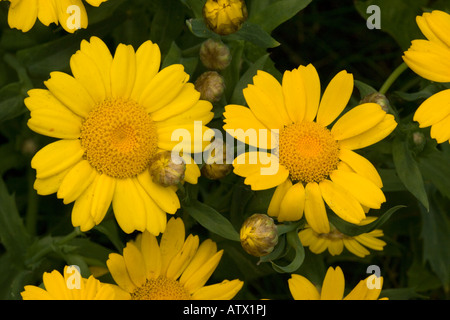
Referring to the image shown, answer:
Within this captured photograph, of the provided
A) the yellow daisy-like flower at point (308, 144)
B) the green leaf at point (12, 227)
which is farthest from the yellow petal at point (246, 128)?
the green leaf at point (12, 227)

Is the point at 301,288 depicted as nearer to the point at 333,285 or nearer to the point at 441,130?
the point at 333,285

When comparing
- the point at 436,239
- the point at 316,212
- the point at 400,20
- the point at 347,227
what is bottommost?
the point at 436,239

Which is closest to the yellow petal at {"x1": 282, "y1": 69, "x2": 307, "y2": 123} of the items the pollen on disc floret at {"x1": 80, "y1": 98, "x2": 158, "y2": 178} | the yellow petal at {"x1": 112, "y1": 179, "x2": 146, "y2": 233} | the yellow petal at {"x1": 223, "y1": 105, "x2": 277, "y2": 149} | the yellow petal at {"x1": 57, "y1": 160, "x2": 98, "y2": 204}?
the yellow petal at {"x1": 223, "y1": 105, "x2": 277, "y2": 149}

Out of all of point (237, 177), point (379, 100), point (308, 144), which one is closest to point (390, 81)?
point (379, 100)

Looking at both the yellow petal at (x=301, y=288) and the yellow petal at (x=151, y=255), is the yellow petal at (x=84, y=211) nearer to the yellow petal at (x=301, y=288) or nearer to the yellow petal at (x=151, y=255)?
the yellow petal at (x=151, y=255)

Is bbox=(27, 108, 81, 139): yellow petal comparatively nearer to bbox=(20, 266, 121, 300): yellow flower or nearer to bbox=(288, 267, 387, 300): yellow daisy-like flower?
bbox=(20, 266, 121, 300): yellow flower
